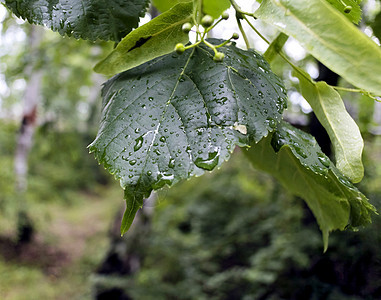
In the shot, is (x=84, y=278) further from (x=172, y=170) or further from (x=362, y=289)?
(x=172, y=170)

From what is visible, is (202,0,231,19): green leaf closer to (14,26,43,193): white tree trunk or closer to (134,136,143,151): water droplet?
(134,136,143,151): water droplet

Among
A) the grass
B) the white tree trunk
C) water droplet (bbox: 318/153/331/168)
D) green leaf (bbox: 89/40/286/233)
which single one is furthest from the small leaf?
the white tree trunk

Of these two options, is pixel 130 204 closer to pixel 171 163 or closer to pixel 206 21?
pixel 171 163

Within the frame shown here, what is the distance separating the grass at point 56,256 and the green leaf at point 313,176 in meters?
2.82

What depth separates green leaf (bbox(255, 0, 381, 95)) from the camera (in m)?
0.34

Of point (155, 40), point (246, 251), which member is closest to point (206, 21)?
point (155, 40)

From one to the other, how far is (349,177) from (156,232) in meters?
3.67

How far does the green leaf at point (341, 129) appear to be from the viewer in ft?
1.41

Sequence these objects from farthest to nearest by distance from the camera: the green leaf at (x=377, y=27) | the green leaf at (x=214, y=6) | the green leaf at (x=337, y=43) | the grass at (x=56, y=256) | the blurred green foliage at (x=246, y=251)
Result: the grass at (x=56, y=256), the blurred green foliage at (x=246, y=251), the green leaf at (x=377, y=27), the green leaf at (x=214, y=6), the green leaf at (x=337, y=43)

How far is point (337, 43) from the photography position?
340 mm

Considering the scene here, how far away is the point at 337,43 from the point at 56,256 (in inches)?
223

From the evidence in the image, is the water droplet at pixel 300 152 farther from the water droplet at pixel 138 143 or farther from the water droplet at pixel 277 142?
the water droplet at pixel 138 143

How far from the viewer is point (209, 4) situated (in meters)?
0.55

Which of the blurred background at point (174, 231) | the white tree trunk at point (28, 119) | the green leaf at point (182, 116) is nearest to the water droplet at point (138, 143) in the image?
the green leaf at point (182, 116)
